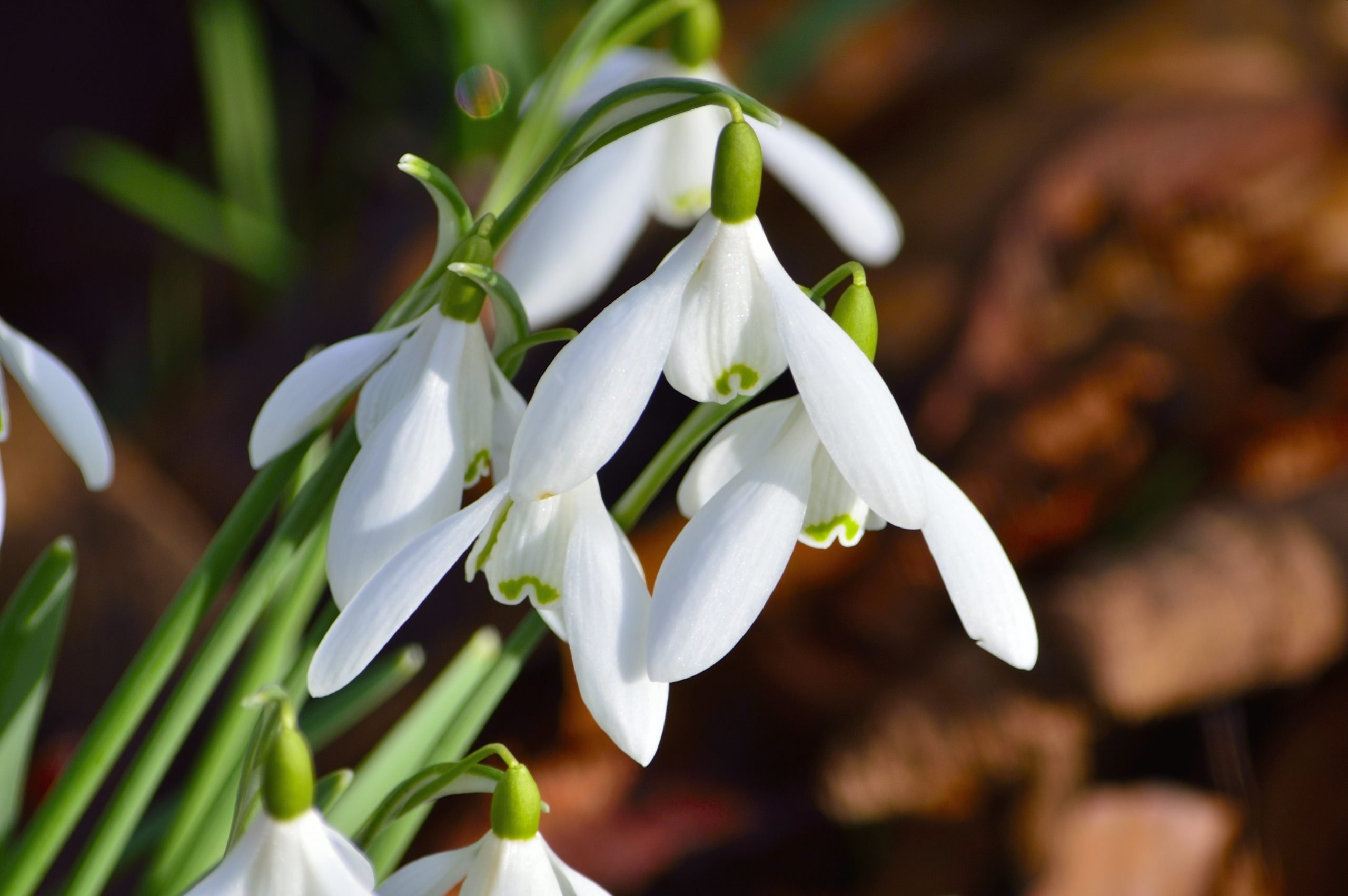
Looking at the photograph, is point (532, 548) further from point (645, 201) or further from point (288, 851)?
point (645, 201)

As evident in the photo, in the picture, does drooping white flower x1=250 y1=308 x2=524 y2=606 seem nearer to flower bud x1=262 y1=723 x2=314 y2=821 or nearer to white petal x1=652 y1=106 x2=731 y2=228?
Result: flower bud x1=262 y1=723 x2=314 y2=821

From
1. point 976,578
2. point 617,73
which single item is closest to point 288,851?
point 976,578

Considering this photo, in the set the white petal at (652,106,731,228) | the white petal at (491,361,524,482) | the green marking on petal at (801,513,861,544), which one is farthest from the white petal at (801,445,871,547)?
the white petal at (652,106,731,228)

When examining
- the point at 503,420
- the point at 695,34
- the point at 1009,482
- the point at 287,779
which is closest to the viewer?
the point at 287,779

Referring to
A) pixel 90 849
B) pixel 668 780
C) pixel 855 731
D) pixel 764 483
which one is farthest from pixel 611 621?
pixel 668 780

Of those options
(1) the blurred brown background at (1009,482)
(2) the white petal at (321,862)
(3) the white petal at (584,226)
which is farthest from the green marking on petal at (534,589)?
(1) the blurred brown background at (1009,482)

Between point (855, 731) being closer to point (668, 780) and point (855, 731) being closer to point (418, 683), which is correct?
point (668, 780)
